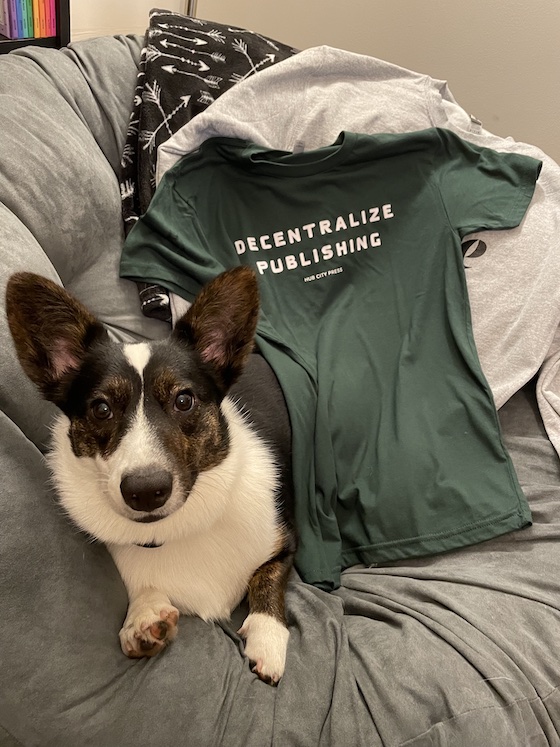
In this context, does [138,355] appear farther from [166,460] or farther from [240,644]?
[240,644]

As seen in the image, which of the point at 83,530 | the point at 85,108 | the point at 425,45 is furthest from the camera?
the point at 425,45

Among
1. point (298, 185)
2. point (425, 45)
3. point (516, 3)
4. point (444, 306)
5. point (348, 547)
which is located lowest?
point (348, 547)

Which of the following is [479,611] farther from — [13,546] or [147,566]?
[13,546]

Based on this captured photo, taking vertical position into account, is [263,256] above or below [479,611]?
above

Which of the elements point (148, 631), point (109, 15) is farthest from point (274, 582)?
point (109, 15)

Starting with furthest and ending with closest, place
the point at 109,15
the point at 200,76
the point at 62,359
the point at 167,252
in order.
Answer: the point at 109,15 < the point at 200,76 < the point at 167,252 < the point at 62,359

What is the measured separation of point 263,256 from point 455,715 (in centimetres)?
130

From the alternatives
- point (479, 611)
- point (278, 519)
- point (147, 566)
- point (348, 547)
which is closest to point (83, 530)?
point (147, 566)

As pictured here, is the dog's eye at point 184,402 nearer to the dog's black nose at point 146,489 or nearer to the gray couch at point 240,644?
the dog's black nose at point 146,489

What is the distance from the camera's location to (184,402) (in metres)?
1.28

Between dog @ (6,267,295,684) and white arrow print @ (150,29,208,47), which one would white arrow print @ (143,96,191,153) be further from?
dog @ (6,267,295,684)

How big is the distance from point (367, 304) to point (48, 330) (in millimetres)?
991

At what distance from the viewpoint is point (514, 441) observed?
1850mm

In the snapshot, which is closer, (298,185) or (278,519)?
(278,519)
